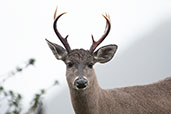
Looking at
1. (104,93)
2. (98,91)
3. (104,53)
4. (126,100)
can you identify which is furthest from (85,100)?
(104,53)

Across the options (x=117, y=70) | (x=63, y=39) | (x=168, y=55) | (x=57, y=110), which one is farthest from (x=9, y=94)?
(x=168, y=55)

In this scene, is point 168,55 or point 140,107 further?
point 168,55

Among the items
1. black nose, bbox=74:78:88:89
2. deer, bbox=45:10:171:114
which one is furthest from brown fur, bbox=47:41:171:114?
Answer: black nose, bbox=74:78:88:89

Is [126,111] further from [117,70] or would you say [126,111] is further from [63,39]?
[117,70]

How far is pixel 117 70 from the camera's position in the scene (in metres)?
21.2

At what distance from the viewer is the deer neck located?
10.5 metres

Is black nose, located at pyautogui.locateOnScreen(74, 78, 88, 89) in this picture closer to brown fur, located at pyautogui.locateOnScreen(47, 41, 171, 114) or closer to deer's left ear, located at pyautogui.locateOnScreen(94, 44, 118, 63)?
brown fur, located at pyautogui.locateOnScreen(47, 41, 171, 114)

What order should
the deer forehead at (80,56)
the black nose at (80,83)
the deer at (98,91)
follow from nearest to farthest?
the black nose at (80,83) → the deer at (98,91) → the deer forehead at (80,56)

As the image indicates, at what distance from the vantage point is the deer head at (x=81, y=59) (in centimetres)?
1035

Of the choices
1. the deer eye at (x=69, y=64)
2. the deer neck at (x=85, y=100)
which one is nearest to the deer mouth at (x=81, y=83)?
the deer neck at (x=85, y=100)

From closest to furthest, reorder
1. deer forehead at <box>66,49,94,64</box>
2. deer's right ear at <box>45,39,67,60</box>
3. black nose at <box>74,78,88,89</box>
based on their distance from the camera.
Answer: black nose at <box>74,78,88,89</box> < deer forehead at <box>66,49,94,64</box> < deer's right ear at <box>45,39,67,60</box>

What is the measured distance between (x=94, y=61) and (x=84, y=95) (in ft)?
2.61

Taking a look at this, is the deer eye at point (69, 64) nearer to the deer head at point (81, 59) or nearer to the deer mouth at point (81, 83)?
the deer head at point (81, 59)

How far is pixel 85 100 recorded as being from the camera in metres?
10.6
